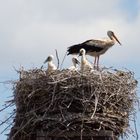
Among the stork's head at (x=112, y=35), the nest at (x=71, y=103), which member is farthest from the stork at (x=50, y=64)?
the stork's head at (x=112, y=35)

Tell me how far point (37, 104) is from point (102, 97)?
1.02m

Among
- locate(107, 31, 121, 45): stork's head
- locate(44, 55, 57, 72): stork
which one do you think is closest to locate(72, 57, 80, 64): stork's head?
locate(44, 55, 57, 72): stork

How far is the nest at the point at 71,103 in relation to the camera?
898 cm

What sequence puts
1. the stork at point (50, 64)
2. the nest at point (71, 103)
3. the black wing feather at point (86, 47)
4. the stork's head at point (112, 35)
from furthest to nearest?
the stork's head at point (112, 35) → the black wing feather at point (86, 47) → the stork at point (50, 64) → the nest at point (71, 103)

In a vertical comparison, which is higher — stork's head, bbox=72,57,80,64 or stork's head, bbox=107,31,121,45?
stork's head, bbox=107,31,121,45

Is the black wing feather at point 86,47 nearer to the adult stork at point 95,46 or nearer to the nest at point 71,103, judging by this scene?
the adult stork at point 95,46

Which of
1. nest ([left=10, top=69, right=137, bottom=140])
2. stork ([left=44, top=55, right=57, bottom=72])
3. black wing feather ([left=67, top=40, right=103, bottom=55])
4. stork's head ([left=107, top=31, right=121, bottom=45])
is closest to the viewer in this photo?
nest ([left=10, top=69, right=137, bottom=140])

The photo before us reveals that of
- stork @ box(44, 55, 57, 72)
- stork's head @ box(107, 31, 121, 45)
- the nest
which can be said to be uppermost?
stork's head @ box(107, 31, 121, 45)

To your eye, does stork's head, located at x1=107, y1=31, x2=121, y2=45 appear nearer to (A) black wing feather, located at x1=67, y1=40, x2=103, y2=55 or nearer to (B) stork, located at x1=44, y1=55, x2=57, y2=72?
(A) black wing feather, located at x1=67, y1=40, x2=103, y2=55

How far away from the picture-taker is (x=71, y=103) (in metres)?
9.41

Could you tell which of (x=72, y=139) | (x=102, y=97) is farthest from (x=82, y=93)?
(x=72, y=139)

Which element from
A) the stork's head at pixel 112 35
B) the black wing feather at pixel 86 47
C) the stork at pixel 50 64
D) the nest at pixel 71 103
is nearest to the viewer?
the nest at pixel 71 103

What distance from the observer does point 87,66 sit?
1110 cm

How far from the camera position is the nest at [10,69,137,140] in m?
8.98
